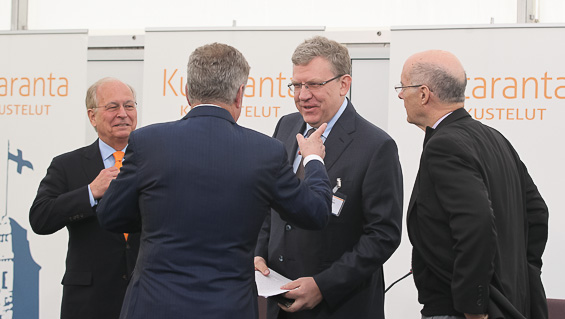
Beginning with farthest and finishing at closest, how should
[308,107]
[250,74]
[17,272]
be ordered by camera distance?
1. [17,272]
2. [250,74]
3. [308,107]

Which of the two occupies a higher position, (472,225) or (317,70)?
(317,70)

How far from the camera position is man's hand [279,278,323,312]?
7.89ft

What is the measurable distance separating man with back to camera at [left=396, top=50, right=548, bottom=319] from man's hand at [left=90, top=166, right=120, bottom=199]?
50.3 inches

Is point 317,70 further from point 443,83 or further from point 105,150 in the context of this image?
point 105,150

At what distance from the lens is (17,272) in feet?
15.2

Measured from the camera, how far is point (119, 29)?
5184 mm

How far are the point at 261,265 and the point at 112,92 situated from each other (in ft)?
3.74

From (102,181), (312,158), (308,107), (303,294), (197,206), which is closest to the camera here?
(197,206)

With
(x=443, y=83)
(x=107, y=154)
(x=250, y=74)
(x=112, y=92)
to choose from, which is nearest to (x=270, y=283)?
(x=443, y=83)

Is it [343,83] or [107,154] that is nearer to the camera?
[343,83]

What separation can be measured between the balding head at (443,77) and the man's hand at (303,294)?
83 cm

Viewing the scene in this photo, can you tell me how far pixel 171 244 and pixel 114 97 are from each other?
1.34 metres

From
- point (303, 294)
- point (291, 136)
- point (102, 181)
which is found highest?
point (291, 136)

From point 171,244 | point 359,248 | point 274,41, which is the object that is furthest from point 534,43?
point 171,244
